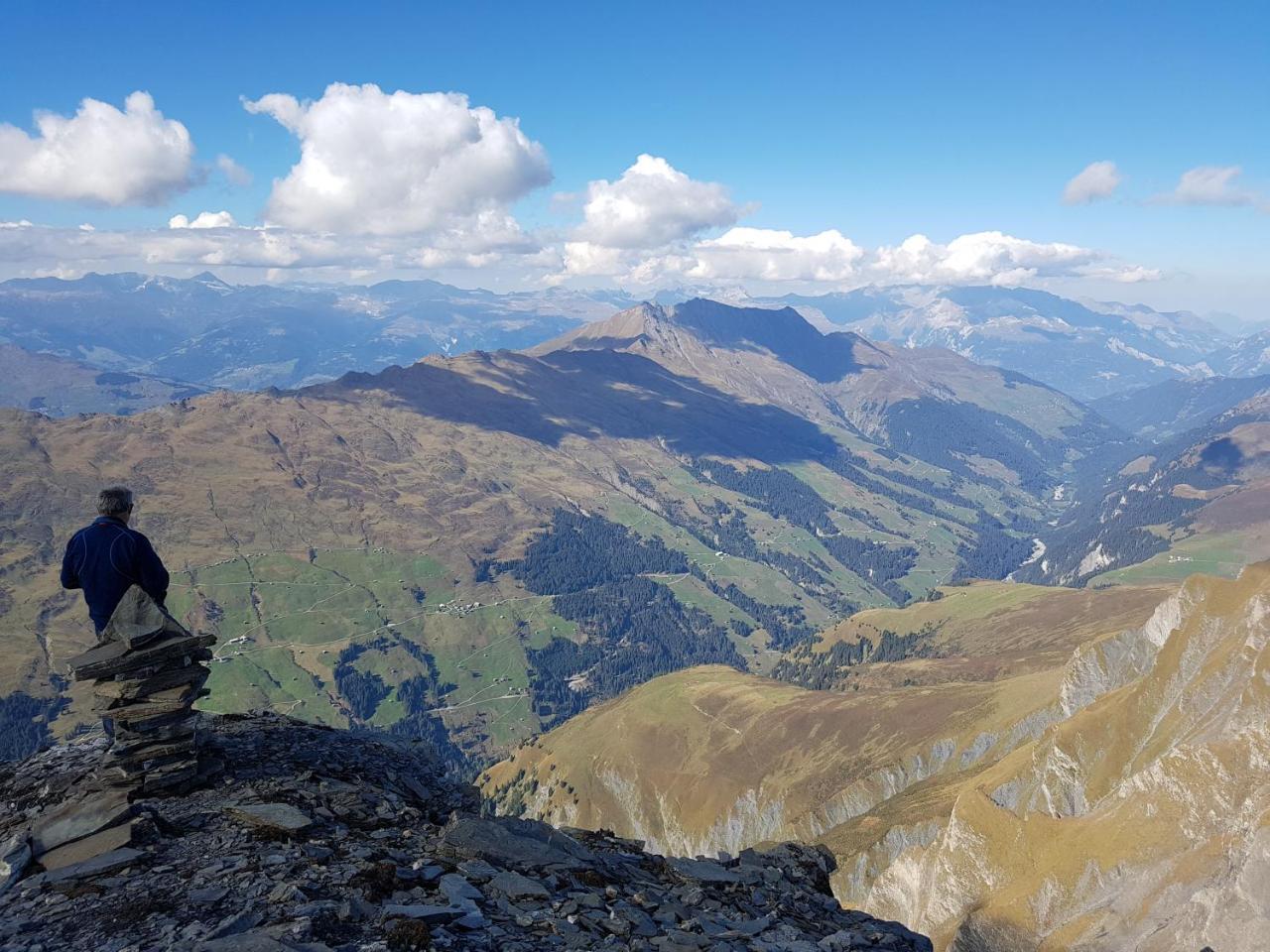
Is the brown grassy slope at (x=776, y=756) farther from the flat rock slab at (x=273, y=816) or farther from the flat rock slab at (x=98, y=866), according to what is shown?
the flat rock slab at (x=98, y=866)

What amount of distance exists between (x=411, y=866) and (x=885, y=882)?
88281 mm

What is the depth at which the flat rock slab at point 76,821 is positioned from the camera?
16314 mm

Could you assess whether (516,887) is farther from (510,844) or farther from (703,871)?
(703,871)

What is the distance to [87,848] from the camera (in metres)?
16.2

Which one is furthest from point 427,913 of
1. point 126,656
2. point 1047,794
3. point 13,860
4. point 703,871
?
point 1047,794

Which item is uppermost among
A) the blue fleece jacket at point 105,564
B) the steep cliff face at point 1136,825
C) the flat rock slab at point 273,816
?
the blue fleece jacket at point 105,564

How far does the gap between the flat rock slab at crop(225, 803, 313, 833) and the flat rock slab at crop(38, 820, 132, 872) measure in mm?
2322

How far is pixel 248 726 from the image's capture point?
1084 inches

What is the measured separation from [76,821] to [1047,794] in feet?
321

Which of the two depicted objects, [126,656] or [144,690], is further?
[144,690]

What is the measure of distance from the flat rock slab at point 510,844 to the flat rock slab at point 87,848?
6962 mm

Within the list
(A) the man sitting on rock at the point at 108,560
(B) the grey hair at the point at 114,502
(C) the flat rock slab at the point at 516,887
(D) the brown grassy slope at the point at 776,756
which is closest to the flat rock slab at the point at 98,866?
(A) the man sitting on rock at the point at 108,560

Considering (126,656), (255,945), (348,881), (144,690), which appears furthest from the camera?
(144,690)

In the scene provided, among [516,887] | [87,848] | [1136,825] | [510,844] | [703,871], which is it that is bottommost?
[1136,825]
